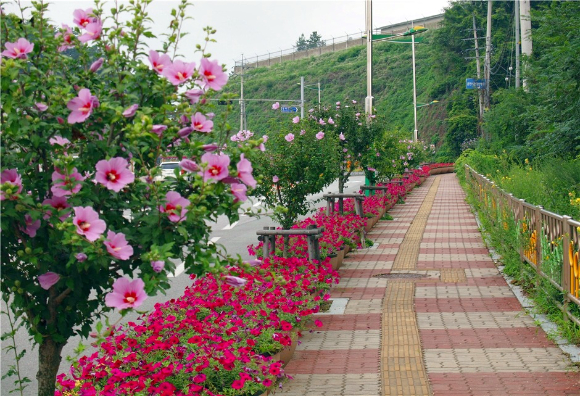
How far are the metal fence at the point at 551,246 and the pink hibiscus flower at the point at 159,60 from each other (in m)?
4.38

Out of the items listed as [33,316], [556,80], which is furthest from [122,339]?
[556,80]

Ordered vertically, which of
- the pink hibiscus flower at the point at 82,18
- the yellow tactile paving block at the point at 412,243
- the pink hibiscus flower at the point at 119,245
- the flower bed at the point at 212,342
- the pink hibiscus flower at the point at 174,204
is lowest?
the yellow tactile paving block at the point at 412,243

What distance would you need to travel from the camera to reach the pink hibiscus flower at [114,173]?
3.28 meters

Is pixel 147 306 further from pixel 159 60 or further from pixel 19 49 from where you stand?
pixel 19 49

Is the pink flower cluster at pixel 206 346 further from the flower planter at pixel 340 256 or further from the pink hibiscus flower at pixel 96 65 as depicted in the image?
the flower planter at pixel 340 256

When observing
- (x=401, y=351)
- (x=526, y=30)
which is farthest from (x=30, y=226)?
(x=526, y=30)

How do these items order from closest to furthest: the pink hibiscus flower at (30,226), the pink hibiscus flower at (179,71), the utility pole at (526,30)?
the pink hibiscus flower at (30,226) < the pink hibiscus flower at (179,71) < the utility pole at (526,30)

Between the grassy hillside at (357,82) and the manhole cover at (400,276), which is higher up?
the grassy hillside at (357,82)

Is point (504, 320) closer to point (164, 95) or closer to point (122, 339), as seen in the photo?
point (122, 339)

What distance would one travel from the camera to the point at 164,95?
356 centimetres

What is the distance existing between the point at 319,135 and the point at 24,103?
29.4 ft

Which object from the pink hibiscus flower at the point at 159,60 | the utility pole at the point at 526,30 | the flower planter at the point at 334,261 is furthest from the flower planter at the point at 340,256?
the utility pole at the point at 526,30

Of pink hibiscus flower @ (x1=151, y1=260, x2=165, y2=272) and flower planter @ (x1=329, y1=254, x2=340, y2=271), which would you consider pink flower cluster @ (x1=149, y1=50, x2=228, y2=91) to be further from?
flower planter @ (x1=329, y1=254, x2=340, y2=271)

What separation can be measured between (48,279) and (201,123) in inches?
36.6
